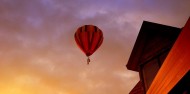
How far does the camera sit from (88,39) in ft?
55.0

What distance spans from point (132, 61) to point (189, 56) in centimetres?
770

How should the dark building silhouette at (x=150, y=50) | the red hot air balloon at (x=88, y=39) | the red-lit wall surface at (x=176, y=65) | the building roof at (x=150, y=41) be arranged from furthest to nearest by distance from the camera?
the red hot air balloon at (x=88, y=39), the building roof at (x=150, y=41), the dark building silhouette at (x=150, y=50), the red-lit wall surface at (x=176, y=65)

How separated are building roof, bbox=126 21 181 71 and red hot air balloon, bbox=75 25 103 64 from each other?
462 cm

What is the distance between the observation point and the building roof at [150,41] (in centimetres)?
1087

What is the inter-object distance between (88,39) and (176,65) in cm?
1178

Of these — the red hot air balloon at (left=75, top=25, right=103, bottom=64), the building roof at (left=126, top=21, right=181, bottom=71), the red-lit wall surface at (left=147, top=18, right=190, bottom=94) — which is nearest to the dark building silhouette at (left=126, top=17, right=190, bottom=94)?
the building roof at (left=126, top=21, right=181, bottom=71)

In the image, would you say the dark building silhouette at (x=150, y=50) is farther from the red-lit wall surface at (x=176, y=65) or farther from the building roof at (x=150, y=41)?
the red-lit wall surface at (x=176, y=65)

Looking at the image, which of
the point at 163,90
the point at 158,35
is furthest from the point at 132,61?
the point at 163,90

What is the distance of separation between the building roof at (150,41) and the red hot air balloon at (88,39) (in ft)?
15.1

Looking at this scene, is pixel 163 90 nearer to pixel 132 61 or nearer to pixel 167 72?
pixel 167 72

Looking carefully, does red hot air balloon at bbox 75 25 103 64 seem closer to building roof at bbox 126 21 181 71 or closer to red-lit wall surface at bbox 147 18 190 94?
building roof at bbox 126 21 181 71

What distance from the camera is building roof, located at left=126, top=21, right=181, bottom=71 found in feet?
35.7

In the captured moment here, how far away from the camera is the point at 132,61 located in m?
12.3

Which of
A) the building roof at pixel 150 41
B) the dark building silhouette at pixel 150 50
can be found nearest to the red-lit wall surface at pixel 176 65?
the dark building silhouette at pixel 150 50
